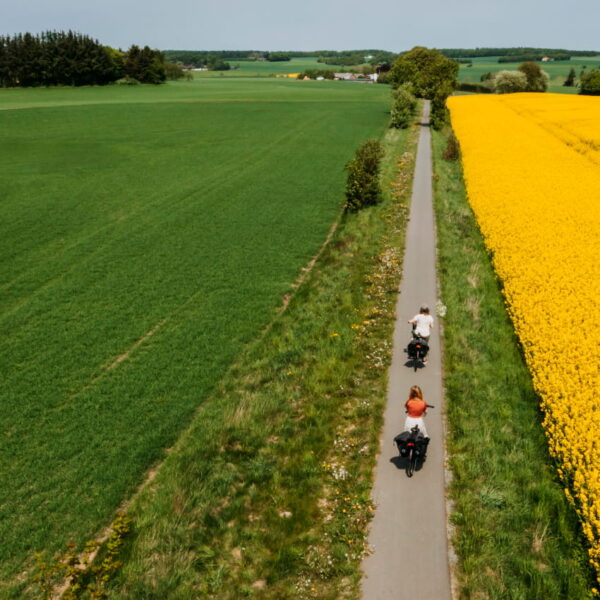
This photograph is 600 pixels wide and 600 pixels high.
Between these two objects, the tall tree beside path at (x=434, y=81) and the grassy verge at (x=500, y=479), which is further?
the tall tree beside path at (x=434, y=81)

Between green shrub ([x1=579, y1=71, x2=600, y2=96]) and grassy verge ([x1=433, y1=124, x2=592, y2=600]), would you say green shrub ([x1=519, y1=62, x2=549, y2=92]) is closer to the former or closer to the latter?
green shrub ([x1=579, y1=71, x2=600, y2=96])

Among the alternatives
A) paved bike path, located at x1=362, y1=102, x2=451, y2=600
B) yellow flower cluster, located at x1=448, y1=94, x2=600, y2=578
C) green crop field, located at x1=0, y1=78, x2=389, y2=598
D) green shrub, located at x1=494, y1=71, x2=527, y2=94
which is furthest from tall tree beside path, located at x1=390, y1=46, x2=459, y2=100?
paved bike path, located at x1=362, y1=102, x2=451, y2=600

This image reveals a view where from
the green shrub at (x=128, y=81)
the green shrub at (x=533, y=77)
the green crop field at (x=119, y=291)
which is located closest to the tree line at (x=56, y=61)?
the green shrub at (x=128, y=81)

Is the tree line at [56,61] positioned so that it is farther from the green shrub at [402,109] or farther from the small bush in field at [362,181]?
the small bush in field at [362,181]

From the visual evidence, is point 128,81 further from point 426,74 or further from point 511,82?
point 511,82

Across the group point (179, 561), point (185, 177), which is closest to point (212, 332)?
point (179, 561)

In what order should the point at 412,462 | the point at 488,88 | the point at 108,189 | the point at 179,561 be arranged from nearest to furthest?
the point at 179,561 → the point at 412,462 → the point at 108,189 → the point at 488,88

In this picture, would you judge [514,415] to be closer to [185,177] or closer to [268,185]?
[268,185]
